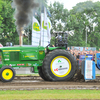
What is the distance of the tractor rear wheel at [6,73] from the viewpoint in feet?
34.7

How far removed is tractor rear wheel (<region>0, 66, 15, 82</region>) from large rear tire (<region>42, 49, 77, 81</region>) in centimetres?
134

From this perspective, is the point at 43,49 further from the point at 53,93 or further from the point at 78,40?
the point at 78,40

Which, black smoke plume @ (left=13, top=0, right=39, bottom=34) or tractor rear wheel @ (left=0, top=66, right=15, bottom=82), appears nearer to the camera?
tractor rear wheel @ (left=0, top=66, right=15, bottom=82)

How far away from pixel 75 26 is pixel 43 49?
34502 mm

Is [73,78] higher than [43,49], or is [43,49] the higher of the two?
[43,49]

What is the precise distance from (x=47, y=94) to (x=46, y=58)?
326 cm

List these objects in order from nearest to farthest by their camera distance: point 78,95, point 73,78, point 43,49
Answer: point 78,95
point 43,49
point 73,78

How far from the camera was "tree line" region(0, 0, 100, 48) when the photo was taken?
30891 millimetres

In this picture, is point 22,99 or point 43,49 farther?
point 43,49

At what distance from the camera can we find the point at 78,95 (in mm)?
7598

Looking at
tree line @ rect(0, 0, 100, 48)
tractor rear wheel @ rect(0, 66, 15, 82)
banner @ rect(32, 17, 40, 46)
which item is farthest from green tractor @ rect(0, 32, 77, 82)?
tree line @ rect(0, 0, 100, 48)

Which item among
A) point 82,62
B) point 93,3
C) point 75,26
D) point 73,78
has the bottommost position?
point 73,78

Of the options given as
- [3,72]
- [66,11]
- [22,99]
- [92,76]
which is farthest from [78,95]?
[66,11]

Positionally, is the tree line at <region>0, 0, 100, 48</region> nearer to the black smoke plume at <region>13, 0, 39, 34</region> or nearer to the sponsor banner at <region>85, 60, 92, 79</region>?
the black smoke plume at <region>13, 0, 39, 34</region>
